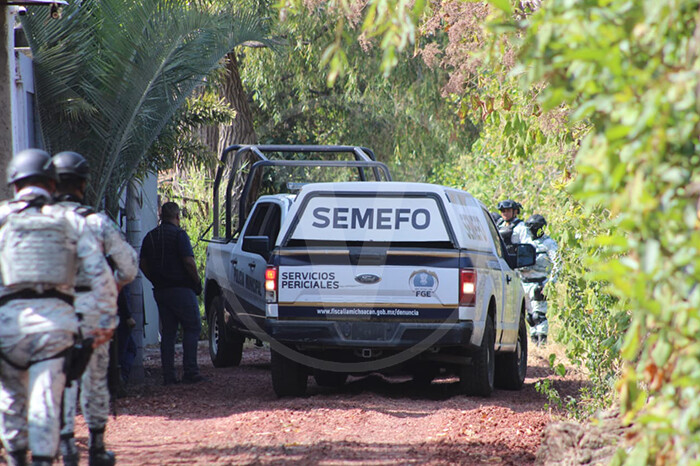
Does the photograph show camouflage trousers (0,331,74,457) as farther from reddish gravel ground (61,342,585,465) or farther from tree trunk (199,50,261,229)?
tree trunk (199,50,261,229)

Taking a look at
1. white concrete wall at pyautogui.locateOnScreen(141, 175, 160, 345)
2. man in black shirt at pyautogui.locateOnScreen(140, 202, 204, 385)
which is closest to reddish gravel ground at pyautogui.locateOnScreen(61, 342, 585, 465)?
man in black shirt at pyautogui.locateOnScreen(140, 202, 204, 385)

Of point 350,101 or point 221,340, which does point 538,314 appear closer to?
point 221,340

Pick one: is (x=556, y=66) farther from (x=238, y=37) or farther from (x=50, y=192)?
(x=238, y=37)

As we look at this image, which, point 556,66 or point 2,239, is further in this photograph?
point 2,239

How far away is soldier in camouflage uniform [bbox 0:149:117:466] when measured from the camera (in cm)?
520

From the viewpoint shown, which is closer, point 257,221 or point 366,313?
point 366,313

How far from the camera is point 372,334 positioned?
927 centimetres

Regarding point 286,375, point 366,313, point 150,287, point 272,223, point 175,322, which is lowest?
point 150,287

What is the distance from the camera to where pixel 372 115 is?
88.6 ft

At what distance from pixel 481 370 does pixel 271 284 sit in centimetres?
208

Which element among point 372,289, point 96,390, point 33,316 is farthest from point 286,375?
point 33,316

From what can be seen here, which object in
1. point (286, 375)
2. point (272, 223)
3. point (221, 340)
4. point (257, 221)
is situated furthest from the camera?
point (221, 340)

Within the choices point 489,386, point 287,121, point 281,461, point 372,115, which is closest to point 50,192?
point 281,461

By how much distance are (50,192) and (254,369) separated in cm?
757
